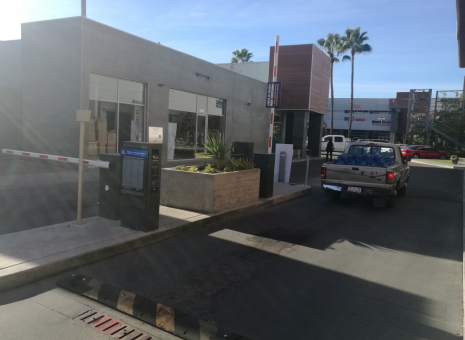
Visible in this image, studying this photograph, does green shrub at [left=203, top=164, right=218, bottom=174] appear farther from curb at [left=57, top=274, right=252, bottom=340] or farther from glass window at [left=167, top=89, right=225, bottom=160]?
glass window at [left=167, top=89, right=225, bottom=160]

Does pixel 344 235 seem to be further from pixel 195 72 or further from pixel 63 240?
pixel 195 72

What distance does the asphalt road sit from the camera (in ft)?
13.5

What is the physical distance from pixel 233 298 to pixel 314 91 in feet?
88.0

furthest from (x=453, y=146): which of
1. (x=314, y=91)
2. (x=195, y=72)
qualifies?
(x=195, y=72)

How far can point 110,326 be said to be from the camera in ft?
12.6

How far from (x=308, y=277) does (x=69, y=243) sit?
355 cm

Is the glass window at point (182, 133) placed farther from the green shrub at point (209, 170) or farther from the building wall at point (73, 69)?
the green shrub at point (209, 170)

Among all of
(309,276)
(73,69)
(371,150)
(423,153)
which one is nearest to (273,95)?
(371,150)

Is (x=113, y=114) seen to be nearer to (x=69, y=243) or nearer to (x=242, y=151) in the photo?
(x=242, y=151)

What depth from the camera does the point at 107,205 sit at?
23.9ft

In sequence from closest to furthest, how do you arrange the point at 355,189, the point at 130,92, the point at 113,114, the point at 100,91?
the point at 355,189, the point at 100,91, the point at 113,114, the point at 130,92

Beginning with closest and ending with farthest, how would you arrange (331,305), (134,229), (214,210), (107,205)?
(331,305), (134,229), (107,205), (214,210)

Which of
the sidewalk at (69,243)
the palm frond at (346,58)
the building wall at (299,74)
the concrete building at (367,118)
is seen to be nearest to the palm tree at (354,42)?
the palm frond at (346,58)

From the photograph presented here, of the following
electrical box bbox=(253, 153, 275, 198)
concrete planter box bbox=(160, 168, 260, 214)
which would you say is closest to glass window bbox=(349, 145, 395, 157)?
electrical box bbox=(253, 153, 275, 198)
